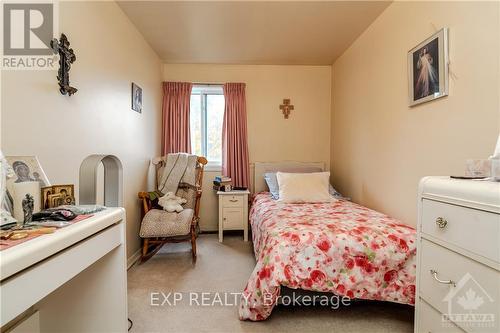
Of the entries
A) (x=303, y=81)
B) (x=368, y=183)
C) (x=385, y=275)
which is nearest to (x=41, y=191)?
(x=385, y=275)

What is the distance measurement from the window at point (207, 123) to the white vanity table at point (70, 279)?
8.39 feet

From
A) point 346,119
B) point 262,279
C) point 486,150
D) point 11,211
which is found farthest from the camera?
point 346,119

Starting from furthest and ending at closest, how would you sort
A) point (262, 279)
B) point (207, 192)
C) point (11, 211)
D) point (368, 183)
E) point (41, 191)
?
1. point (207, 192)
2. point (368, 183)
3. point (262, 279)
4. point (41, 191)
5. point (11, 211)

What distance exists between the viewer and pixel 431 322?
1.15m

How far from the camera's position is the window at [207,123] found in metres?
3.73

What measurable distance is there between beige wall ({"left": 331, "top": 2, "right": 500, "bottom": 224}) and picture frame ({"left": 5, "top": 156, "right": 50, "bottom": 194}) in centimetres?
225

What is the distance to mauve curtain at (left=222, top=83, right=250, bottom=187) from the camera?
3.60 meters

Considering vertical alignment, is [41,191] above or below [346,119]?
below

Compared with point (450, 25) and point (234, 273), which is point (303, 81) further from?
point (234, 273)

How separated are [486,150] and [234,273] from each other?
6.69ft

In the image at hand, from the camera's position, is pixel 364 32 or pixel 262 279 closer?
pixel 262 279

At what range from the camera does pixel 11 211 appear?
0.96 m
